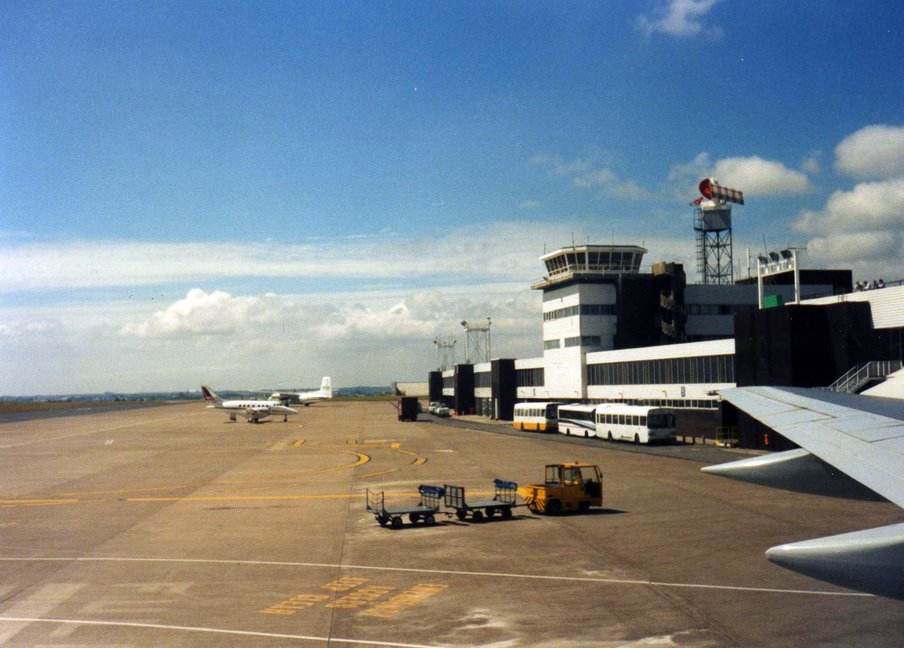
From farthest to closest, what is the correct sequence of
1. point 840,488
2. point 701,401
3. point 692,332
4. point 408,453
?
point 692,332, point 701,401, point 408,453, point 840,488

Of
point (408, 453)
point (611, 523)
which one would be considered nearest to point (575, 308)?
point (408, 453)

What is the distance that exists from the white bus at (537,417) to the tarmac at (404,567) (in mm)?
34910

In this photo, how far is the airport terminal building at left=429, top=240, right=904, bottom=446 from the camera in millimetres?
51844

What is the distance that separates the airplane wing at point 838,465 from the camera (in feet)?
22.2

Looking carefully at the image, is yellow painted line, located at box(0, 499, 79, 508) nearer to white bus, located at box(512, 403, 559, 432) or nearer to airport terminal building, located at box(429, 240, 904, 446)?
airport terminal building, located at box(429, 240, 904, 446)

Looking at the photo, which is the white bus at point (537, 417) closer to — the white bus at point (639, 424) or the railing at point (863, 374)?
the white bus at point (639, 424)

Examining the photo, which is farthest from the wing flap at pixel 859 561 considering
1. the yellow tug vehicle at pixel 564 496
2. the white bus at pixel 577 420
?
the white bus at pixel 577 420

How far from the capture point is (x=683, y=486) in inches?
1475

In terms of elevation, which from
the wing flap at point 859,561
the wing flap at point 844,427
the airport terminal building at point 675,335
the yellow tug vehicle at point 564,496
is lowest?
the yellow tug vehicle at point 564,496

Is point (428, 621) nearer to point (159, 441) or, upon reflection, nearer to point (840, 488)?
point (840, 488)

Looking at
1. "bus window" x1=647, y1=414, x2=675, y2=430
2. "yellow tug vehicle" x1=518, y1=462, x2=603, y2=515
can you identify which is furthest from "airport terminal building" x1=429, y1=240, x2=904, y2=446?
"yellow tug vehicle" x1=518, y1=462, x2=603, y2=515

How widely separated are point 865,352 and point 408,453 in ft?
108

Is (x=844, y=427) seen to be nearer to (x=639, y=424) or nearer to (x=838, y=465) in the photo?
(x=838, y=465)

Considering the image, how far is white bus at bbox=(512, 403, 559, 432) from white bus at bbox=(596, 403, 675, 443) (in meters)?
12.3
